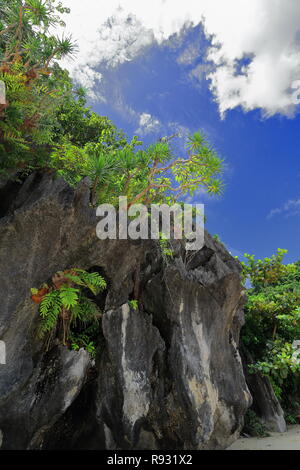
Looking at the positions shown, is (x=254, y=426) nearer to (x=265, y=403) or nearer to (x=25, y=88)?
(x=265, y=403)

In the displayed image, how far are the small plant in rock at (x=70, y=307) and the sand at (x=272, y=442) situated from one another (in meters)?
4.86

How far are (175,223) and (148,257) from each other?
1153 millimetres

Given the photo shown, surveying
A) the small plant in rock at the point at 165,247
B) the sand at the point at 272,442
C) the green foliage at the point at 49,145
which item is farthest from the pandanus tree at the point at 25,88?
the sand at the point at 272,442

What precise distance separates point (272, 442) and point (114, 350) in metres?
5.21

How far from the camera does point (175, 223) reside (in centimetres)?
732

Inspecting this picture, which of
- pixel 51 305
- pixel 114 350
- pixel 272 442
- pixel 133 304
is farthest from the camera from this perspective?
pixel 272 442

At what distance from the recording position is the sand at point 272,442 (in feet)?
22.2

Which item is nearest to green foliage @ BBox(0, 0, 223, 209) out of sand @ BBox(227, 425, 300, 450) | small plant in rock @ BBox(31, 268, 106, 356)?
small plant in rock @ BBox(31, 268, 106, 356)

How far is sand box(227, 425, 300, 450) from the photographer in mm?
6778

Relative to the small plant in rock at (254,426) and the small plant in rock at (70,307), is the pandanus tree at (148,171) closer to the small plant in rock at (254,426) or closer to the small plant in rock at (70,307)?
the small plant in rock at (70,307)

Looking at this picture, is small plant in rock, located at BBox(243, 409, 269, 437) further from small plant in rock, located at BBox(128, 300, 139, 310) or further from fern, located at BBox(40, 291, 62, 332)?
fern, located at BBox(40, 291, 62, 332)

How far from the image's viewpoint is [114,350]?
5980mm

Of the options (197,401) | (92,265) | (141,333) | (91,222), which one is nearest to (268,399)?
(197,401)

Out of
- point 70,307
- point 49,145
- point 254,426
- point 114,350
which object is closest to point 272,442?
point 254,426
